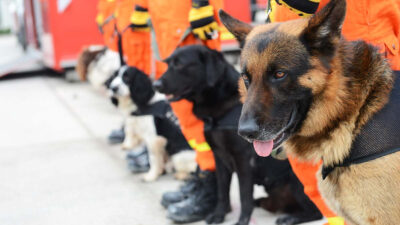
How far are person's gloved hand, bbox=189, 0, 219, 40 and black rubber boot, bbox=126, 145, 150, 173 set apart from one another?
178 cm

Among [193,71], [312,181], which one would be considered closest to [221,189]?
[193,71]

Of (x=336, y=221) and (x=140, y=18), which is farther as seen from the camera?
(x=140, y=18)

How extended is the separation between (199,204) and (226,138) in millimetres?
647

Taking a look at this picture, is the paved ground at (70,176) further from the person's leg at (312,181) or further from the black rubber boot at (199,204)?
the person's leg at (312,181)

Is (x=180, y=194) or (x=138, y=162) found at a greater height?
(x=180, y=194)

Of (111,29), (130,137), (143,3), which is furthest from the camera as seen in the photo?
(111,29)

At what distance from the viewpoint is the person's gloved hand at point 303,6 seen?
6.68ft

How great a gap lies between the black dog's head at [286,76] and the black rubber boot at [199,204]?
5.62 ft

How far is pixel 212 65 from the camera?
324 cm

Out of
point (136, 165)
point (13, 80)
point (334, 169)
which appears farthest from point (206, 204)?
point (13, 80)

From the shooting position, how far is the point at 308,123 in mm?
1850

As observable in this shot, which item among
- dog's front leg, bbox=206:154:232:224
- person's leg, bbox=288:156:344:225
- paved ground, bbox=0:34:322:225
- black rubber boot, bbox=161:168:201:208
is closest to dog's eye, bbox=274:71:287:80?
person's leg, bbox=288:156:344:225

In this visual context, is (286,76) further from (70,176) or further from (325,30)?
(70,176)

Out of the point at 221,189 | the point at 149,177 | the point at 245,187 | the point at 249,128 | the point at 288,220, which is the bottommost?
the point at 149,177
